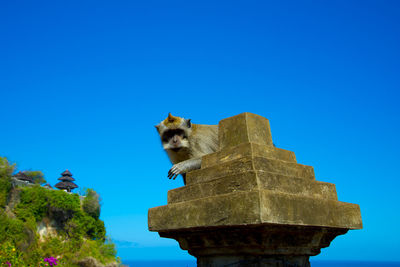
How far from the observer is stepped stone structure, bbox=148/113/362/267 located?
2.70 m

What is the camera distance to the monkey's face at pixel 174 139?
6.28 meters

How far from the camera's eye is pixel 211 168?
334 centimetres

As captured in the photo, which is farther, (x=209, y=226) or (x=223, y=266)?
(x=223, y=266)

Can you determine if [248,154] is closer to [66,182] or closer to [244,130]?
[244,130]

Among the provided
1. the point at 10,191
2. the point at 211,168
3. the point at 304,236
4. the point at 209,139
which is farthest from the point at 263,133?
the point at 10,191

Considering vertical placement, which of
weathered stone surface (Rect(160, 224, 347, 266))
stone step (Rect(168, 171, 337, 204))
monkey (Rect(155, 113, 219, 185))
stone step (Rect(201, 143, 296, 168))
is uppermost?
monkey (Rect(155, 113, 219, 185))

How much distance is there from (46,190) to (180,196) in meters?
37.3

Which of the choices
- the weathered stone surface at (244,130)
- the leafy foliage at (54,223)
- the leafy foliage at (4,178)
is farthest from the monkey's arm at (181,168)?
the leafy foliage at (4,178)

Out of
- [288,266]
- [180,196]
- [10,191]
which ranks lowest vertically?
[288,266]

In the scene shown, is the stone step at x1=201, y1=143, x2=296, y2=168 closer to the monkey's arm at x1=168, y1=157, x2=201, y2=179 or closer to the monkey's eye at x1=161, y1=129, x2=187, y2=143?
the monkey's arm at x1=168, y1=157, x2=201, y2=179

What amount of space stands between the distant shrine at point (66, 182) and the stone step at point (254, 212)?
149 feet

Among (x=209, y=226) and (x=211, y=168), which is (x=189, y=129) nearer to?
(x=211, y=168)

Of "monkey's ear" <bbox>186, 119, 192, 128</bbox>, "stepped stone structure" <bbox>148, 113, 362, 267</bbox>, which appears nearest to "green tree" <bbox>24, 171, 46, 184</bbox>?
"monkey's ear" <bbox>186, 119, 192, 128</bbox>

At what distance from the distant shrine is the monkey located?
4265cm
